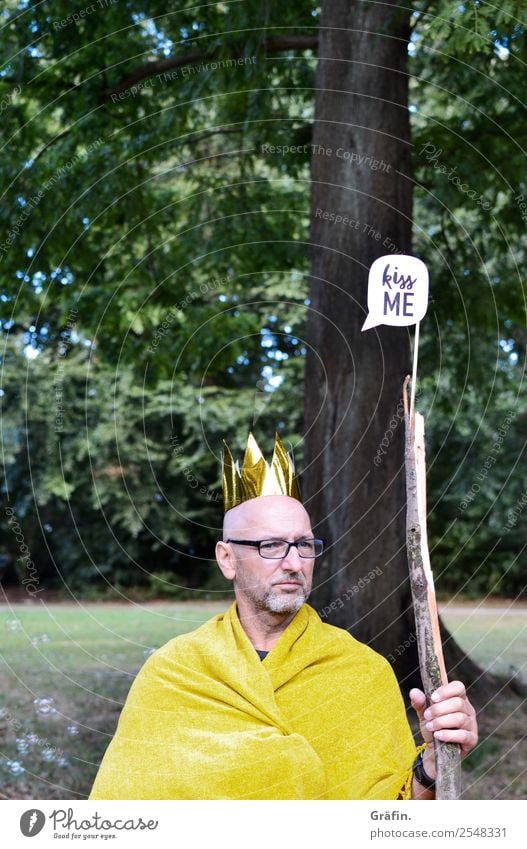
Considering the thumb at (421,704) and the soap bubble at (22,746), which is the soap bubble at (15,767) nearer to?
the soap bubble at (22,746)

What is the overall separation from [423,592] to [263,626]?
0.67 m

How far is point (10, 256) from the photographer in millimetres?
8367

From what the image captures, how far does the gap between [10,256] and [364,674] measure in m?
5.95

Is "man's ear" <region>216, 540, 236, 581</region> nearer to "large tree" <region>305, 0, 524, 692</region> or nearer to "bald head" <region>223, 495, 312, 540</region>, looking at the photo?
"bald head" <region>223, 495, 312, 540</region>

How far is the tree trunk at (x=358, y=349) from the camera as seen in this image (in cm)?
599

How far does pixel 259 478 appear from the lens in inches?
134

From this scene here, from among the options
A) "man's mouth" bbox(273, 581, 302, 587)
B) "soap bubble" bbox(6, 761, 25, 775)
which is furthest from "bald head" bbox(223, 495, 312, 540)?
"soap bubble" bbox(6, 761, 25, 775)

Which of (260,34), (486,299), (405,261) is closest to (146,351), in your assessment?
(486,299)

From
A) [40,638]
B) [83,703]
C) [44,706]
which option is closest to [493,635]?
[83,703]

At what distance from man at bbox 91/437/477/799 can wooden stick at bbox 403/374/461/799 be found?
0.22 metres

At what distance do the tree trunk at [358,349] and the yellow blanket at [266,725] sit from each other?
8.64 feet

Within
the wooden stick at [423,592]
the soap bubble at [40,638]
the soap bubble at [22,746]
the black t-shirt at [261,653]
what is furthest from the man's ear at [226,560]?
the soap bubble at [22,746]
